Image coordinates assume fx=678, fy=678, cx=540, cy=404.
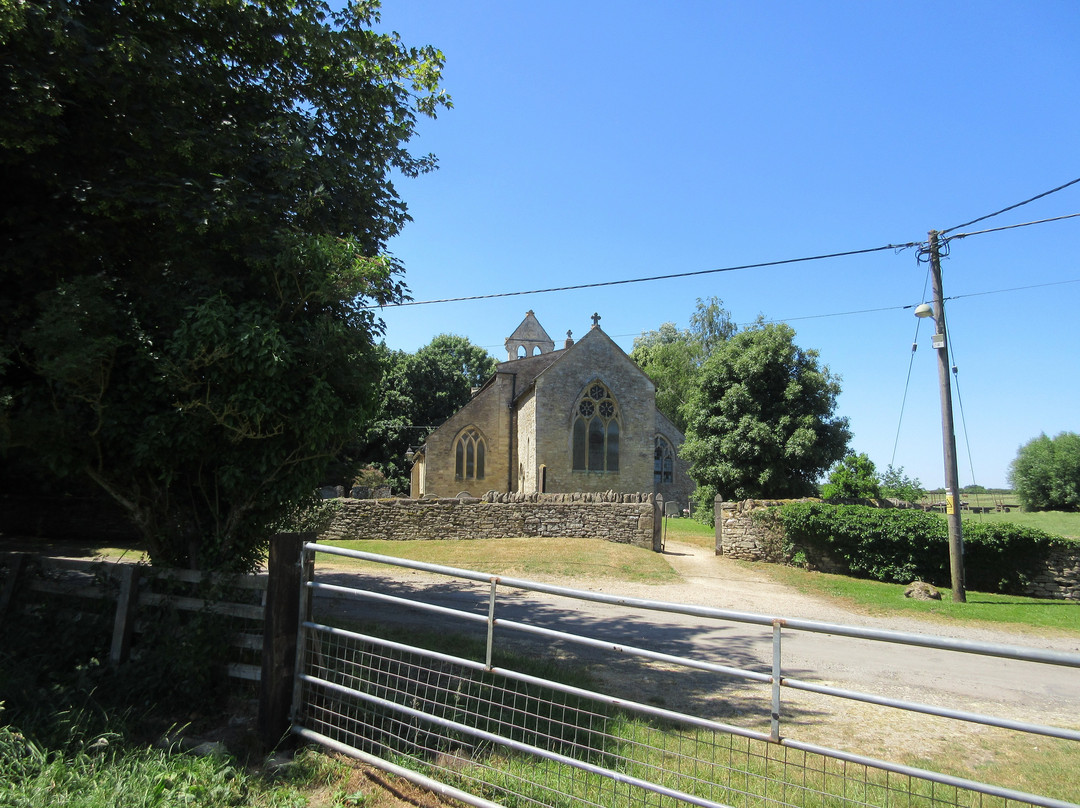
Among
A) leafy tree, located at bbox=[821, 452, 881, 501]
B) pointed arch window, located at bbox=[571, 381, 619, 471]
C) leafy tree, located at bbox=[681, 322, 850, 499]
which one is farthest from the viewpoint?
pointed arch window, located at bbox=[571, 381, 619, 471]

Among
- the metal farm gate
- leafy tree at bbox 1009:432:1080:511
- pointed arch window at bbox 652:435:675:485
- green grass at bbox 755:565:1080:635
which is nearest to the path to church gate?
the metal farm gate

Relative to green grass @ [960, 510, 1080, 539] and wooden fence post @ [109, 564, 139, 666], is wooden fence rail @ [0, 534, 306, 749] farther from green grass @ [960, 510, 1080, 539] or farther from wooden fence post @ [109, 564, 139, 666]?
green grass @ [960, 510, 1080, 539]

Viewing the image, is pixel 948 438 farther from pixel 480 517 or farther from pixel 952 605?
pixel 480 517

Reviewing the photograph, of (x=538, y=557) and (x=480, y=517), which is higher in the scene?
(x=480, y=517)

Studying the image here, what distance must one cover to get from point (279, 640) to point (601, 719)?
270cm

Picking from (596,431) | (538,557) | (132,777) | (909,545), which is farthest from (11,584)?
(596,431)

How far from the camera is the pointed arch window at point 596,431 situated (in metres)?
34.7

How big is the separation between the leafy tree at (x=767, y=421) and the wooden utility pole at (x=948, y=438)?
1053cm

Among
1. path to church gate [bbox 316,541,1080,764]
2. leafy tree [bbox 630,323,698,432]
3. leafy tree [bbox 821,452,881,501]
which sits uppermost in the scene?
leafy tree [bbox 630,323,698,432]

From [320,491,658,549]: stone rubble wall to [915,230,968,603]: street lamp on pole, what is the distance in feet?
28.8

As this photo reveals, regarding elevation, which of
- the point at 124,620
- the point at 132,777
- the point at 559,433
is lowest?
the point at 132,777

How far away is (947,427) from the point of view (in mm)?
14883

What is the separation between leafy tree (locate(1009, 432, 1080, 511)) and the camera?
214 feet

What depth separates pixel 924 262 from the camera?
15.1 meters
